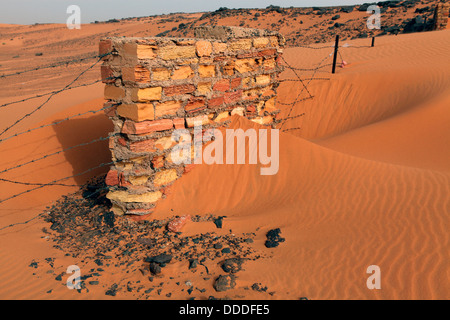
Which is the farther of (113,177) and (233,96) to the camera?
(233,96)

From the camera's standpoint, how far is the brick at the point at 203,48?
5.10 metres

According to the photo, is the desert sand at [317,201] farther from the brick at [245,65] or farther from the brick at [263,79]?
the brick at [263,79]

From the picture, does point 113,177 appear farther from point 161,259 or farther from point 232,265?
point 232,265

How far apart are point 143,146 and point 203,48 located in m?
1.91

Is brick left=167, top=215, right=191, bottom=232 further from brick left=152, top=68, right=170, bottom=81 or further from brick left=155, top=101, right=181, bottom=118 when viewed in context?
brick left=152, top=68, right=170, bottom=81

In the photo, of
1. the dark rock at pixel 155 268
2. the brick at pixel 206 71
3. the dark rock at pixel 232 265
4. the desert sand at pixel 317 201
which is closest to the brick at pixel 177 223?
the desert sand at pixel 317 201

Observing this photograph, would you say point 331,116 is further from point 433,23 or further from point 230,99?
point 433,23

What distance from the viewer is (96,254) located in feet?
13.5

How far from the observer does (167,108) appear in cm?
491

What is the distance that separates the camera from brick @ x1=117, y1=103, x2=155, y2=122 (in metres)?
4.55

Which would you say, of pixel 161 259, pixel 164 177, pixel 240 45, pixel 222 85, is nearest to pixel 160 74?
pixel 222 85

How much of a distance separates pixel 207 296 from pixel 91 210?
2973mm

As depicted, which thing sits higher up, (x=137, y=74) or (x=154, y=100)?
(x=137, y=74)
